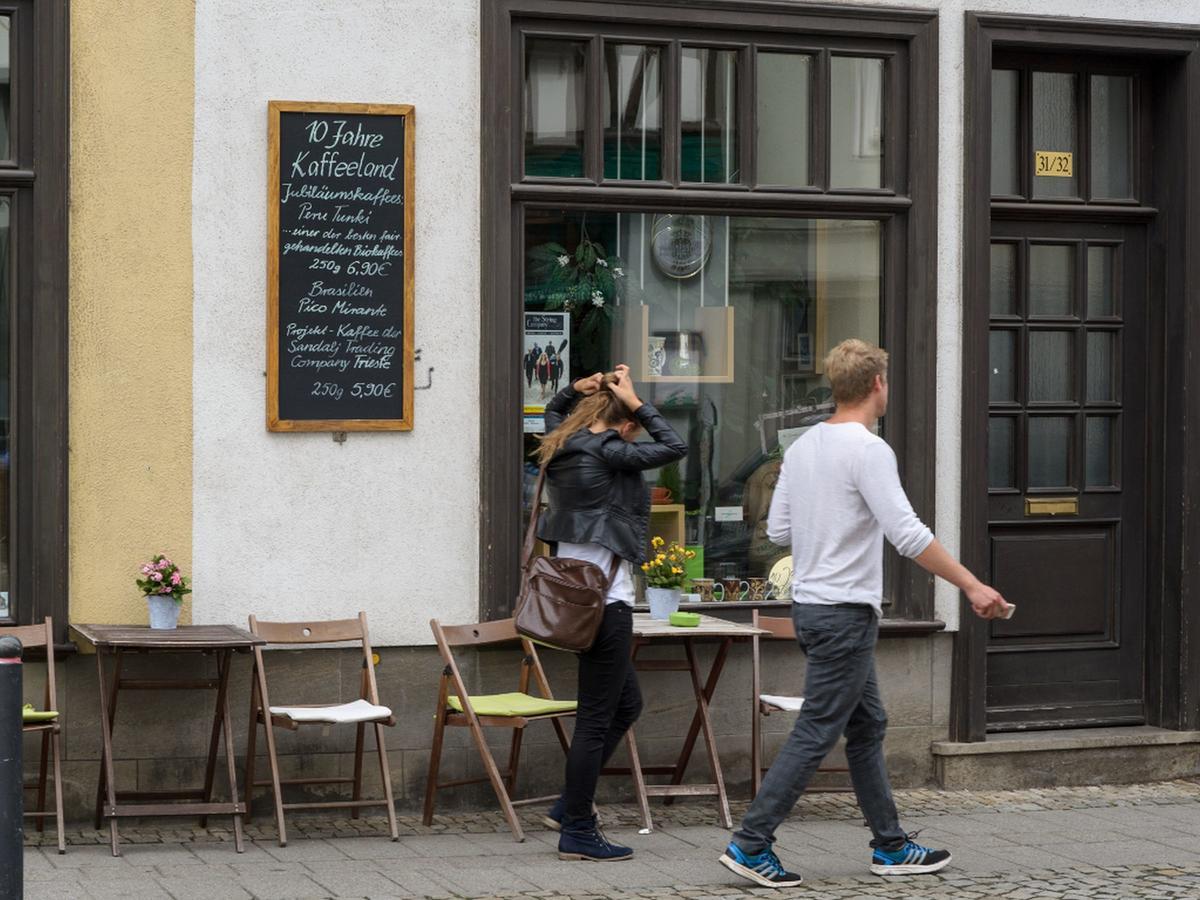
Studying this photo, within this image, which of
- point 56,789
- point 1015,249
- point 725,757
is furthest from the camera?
point 1015,249

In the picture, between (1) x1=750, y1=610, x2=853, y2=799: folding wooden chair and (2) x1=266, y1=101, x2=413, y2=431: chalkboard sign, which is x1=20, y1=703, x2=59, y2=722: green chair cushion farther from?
(1) x1=750, y1=610, x2=853, y2=799: folding wooden chair

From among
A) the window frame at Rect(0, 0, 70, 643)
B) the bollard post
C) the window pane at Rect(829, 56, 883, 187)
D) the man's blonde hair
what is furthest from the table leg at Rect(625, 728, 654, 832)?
the bollard post

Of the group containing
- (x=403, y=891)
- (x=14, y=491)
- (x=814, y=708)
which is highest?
(x=14, y=491)

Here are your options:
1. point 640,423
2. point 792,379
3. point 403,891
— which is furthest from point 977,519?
point 403,891

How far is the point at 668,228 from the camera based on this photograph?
347 inches

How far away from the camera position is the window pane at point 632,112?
8.64 meters

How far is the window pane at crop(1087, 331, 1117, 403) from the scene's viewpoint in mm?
9523

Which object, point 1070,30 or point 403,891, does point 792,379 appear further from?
point 403,891

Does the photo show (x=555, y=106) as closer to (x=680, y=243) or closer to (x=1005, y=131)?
(x=680, y=243)

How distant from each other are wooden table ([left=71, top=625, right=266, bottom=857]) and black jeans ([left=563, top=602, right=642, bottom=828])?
127 centimetres

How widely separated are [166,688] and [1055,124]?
496 cm

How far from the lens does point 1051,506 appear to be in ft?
30.8

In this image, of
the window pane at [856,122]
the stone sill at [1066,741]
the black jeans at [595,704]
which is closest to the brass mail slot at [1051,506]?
the stone sill at [1066,741]

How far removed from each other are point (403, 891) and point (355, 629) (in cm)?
155
